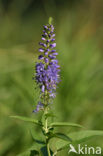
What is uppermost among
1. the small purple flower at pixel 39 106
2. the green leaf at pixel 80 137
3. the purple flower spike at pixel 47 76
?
the purple flower spike at pixel 47 76

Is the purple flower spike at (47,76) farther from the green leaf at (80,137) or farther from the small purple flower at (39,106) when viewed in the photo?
the green leaf at (80,137)

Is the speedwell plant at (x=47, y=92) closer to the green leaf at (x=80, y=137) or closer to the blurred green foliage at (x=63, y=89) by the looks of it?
the green leaf at (x=80, y=137)

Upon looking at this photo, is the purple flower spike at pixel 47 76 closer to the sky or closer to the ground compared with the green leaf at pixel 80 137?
closer to the sky

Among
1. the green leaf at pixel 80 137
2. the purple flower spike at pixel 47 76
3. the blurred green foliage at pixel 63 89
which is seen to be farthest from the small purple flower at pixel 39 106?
the blurred green foliage at pixel 63 89

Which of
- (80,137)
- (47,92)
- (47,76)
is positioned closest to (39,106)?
(47,92)

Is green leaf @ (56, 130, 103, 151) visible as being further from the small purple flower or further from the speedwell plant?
the small purple flower

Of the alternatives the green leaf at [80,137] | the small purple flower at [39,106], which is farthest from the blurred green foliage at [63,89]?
the small purple flower at [39,106]

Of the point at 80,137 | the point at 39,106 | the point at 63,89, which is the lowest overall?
the point at 80,137

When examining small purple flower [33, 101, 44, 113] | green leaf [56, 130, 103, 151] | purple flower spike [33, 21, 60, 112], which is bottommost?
green leaf [56, 130, 103, 151]

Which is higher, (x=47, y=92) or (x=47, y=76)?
(x=47, y=76)

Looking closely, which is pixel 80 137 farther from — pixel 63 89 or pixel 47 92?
pixel 63 89

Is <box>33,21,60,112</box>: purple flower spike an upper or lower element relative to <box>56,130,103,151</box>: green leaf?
upper

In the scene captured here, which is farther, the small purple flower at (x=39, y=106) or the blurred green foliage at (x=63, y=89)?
the blurred green foliage at (x=63, y=89)

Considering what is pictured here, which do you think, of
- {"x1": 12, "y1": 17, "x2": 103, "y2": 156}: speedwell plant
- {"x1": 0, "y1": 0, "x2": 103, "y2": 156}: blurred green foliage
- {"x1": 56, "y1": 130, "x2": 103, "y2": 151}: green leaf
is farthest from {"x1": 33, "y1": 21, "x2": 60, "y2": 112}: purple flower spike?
{"x1": 0, "y1": 0, "x2": 103, "y2": 156}: blurred green foliage
